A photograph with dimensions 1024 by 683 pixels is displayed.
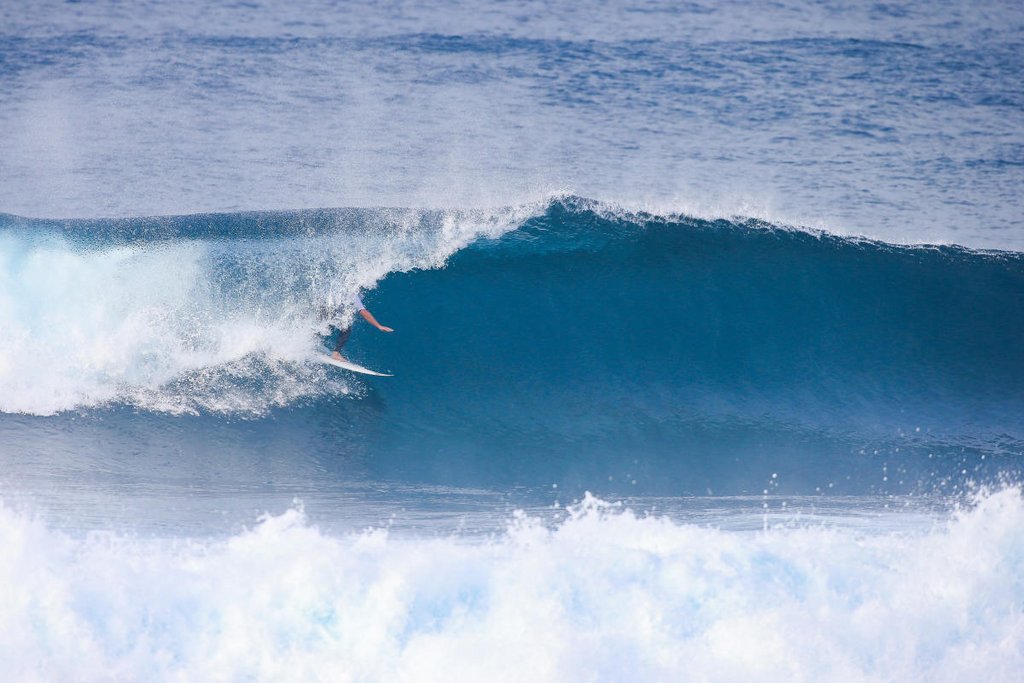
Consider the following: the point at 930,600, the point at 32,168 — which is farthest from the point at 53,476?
the point at 32,168

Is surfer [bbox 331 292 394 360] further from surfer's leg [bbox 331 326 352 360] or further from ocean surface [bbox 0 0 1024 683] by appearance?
ocean surface [bbox 0 0 1024 683]

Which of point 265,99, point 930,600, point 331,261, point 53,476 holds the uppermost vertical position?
point 265,99

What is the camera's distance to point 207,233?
10023mm

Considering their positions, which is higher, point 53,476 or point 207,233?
point 207,233

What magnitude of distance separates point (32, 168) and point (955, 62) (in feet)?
50.2

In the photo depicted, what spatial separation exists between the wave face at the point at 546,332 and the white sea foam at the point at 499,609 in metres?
1.14

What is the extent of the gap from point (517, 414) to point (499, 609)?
2182mm

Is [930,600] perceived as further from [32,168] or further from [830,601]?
[32,168]

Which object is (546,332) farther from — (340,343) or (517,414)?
(340,343)

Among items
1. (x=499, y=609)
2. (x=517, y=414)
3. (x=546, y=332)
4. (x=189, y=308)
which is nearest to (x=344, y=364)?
(x=517, y=414)

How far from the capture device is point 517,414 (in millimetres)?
8227

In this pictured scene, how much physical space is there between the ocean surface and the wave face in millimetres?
33

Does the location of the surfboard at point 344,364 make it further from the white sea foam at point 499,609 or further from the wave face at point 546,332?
the white sea foam at point 499,609

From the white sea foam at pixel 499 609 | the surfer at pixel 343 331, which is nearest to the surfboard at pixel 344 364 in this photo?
the surfer at pixel 343 331
